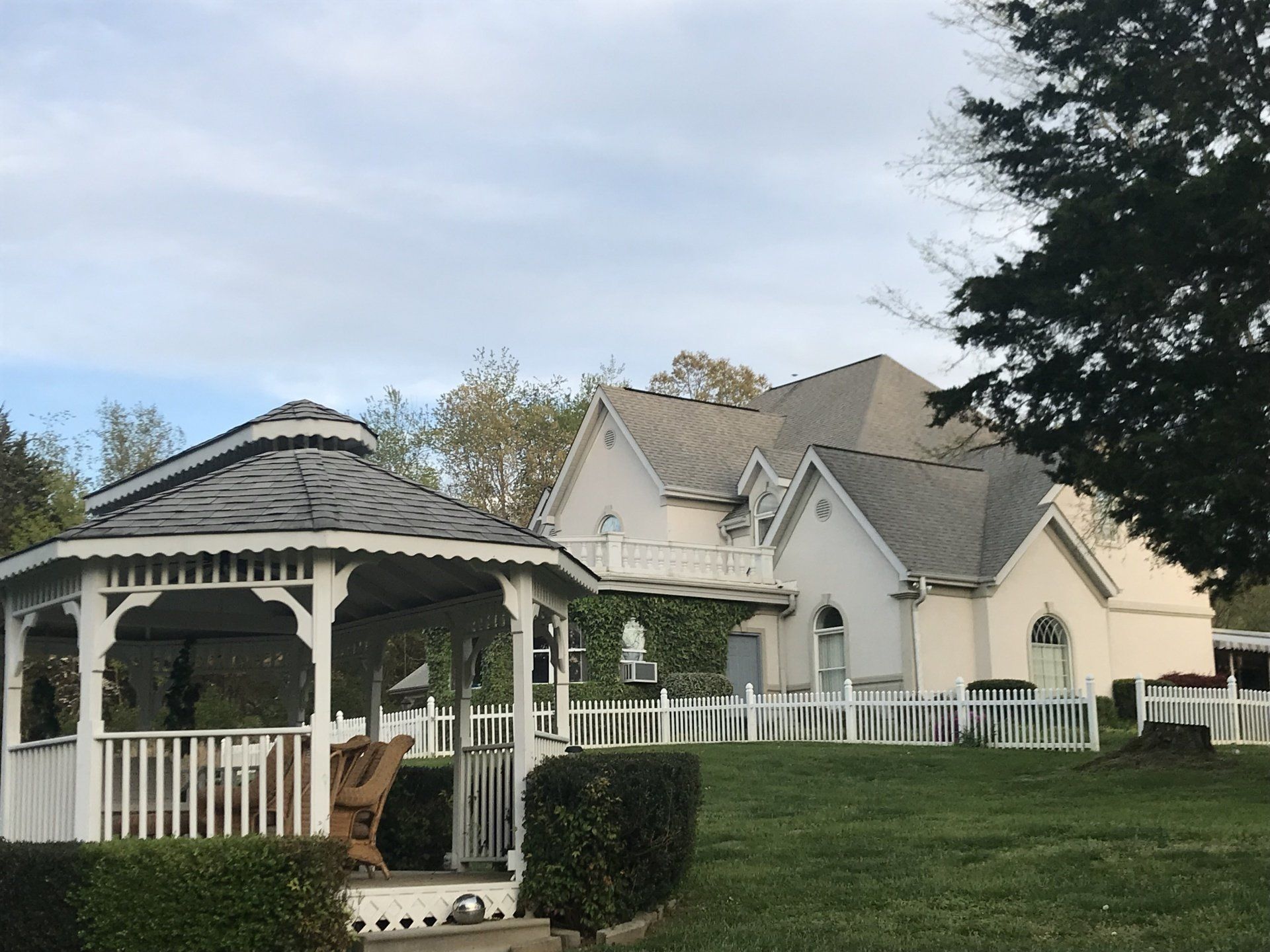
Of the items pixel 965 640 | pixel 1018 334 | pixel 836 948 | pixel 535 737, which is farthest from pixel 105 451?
pixel 836 948

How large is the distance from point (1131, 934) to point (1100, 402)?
9564 mm

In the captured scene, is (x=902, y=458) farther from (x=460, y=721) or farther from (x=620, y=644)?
(x=460, y=721)

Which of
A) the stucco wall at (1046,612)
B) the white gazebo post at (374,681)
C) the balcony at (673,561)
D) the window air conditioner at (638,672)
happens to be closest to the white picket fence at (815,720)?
the window air conditioner at (638,672)

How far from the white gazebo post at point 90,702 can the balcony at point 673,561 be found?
1814 cm

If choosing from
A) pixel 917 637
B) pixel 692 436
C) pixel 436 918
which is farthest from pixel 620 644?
pixel 436 918

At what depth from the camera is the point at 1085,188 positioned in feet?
59.5

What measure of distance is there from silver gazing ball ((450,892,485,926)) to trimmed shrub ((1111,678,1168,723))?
22297 mm

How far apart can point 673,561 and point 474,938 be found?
19.8 meters

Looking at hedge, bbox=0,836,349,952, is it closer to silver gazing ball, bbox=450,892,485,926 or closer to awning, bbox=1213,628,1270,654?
silver gazing ball, bbox=450,892,485,926

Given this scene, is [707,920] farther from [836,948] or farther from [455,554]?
[455,554]

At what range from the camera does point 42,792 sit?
1095 cm

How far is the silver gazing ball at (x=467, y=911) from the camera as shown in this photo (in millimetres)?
10375

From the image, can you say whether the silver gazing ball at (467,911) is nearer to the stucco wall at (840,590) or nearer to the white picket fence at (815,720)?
the white picket fence at (815,720)

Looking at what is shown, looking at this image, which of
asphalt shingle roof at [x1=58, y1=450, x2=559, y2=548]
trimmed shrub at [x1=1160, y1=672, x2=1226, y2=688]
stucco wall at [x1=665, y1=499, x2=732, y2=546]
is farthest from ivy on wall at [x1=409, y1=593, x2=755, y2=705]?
asphalt shingle roof at [x1=58, y1=450, x2=559, y2=548]
